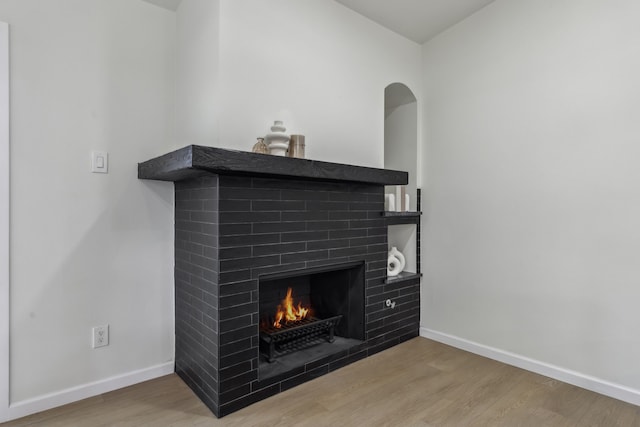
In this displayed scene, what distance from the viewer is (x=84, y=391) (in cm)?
200

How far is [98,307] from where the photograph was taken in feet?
6.77

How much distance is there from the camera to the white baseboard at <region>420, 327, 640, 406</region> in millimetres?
1990

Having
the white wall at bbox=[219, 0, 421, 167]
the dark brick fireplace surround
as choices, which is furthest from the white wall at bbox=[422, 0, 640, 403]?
the dark brick fireplace surround

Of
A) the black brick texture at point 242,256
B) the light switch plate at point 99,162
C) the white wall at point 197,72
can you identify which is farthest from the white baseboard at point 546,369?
the light switch plate at point 99,162

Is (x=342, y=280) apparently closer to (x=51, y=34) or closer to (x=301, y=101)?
(x=301, y=101)

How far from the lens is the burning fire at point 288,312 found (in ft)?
8.30

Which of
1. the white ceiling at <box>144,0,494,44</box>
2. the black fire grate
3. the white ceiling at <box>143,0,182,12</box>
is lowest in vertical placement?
the black fire grate

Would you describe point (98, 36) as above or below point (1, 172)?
above

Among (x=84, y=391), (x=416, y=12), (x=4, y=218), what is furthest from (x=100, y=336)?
(x=416, y=12)

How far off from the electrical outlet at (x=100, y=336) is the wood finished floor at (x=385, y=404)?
30 cm

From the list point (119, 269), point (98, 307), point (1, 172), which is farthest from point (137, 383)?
point (1, 172)

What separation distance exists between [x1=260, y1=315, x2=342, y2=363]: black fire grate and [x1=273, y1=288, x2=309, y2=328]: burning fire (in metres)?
0.06

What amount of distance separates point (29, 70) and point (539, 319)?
3.42 m

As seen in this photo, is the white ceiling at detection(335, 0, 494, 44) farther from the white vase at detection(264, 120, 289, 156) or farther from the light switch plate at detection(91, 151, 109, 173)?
the light switch plate at detection(91, 151, 109, 173)
